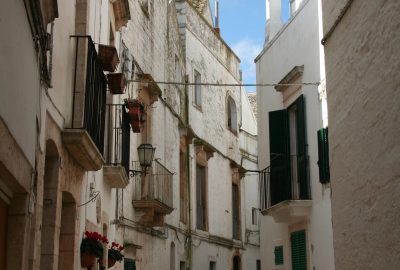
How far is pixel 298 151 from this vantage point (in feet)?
43.1

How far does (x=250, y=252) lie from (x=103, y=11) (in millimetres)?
17530

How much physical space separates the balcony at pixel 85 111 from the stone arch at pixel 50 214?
16.4 inches

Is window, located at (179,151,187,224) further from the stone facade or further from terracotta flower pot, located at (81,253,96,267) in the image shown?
terracotta flower pot, located at (81,253,96,267)

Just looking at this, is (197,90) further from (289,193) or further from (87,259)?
(87,259)

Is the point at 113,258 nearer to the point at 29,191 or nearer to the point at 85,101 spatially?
the point at 85,101

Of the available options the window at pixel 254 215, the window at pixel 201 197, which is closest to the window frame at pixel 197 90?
the window at pixel 201 197

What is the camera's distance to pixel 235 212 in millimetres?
25906

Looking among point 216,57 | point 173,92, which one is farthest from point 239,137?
point 173,92

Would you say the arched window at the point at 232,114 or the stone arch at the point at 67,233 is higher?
the arched window at the point at 232,114

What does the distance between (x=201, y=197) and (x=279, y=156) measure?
8928 mm

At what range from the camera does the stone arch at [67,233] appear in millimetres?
8594

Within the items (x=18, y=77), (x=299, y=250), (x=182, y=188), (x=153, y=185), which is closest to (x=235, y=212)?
(x=182, y=188)

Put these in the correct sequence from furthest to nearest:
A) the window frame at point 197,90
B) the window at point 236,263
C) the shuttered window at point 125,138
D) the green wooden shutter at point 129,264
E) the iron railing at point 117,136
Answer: the window at point 236,263, the window frame at point 197,90, the green wooden shutter at point 129,264, the shuttered window at point 125,138, the iron railing at point 117,136

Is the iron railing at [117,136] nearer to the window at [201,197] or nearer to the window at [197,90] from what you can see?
the window at [201,197]
